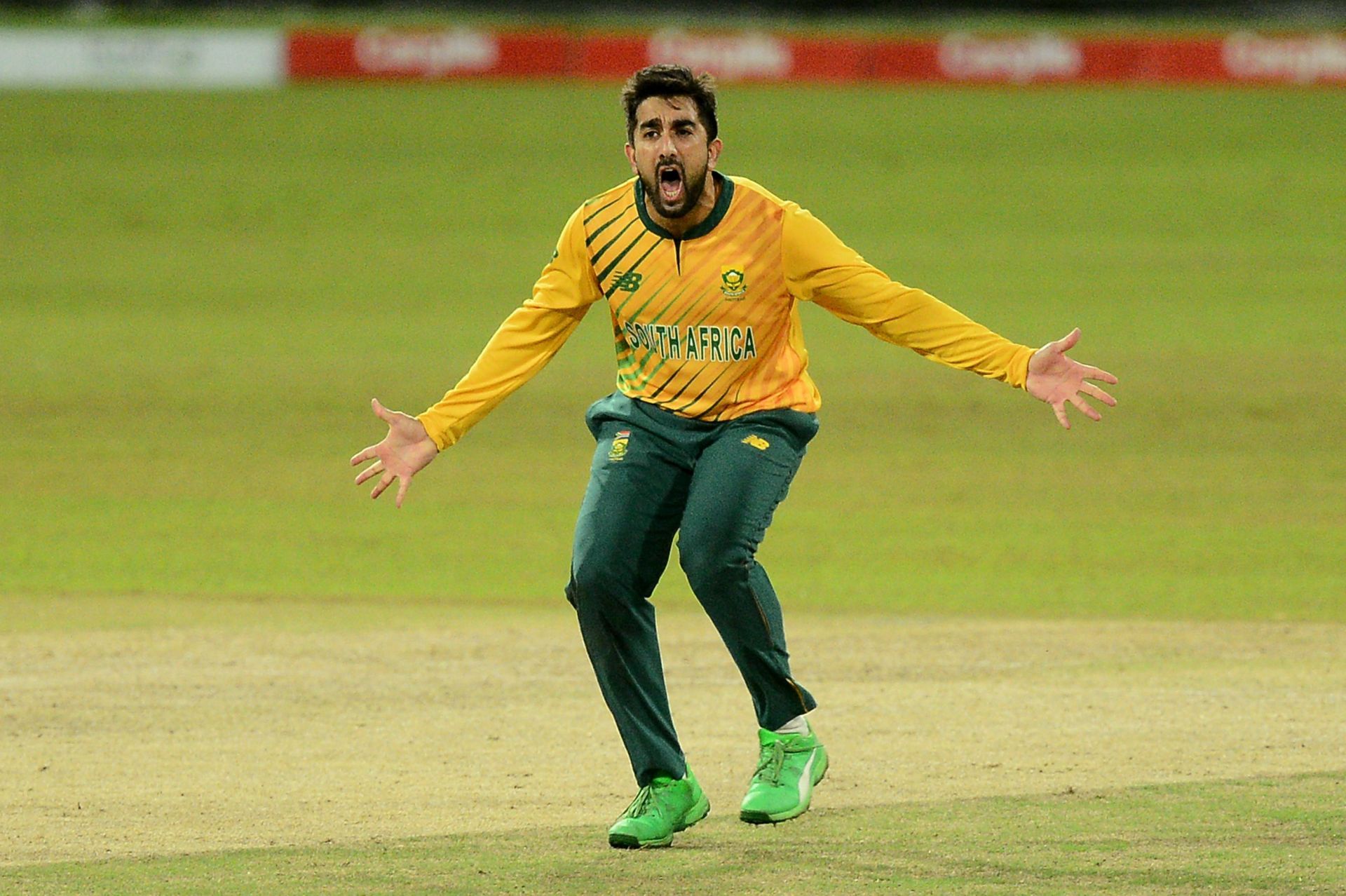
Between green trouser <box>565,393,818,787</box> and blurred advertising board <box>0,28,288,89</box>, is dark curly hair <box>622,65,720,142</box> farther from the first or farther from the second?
blurred advertising board <box>0,28,288,89</box>

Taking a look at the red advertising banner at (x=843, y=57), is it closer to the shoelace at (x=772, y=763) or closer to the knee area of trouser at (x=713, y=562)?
the shoelace at (x=772, y=763)

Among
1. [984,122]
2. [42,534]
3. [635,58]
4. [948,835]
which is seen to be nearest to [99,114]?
[635,58]

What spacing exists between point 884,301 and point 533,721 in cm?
226

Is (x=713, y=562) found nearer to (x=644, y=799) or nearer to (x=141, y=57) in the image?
(x=644, y=799)

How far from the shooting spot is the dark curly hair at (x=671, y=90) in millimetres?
5789

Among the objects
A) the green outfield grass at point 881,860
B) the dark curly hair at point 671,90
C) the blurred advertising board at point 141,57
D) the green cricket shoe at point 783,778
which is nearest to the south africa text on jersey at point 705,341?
the dark curly hair at point 671,90

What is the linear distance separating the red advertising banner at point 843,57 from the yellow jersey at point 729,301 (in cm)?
2328

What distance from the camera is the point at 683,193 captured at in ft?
19.0

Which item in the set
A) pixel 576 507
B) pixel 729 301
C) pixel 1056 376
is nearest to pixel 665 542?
pixel 729 301

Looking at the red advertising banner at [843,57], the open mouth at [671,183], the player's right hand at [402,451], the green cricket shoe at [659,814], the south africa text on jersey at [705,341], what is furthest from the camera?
the red advertising banner at [843,57]

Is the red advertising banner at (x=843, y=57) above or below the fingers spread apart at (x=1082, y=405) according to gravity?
above

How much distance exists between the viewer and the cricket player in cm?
577

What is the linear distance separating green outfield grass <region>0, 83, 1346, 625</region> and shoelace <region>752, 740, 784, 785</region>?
397cm

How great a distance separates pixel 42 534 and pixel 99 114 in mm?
17723
